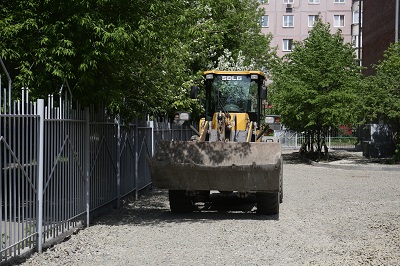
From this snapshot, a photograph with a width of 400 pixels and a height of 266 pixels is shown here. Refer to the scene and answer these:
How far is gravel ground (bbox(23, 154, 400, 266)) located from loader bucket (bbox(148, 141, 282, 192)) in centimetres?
70

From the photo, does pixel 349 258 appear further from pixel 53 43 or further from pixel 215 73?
pixel 215 73

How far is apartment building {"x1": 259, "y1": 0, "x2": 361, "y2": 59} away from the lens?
77.0 metres

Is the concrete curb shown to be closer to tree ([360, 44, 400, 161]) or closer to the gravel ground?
tree ([360, 44, 400, 161])

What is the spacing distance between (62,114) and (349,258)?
4.74 meters

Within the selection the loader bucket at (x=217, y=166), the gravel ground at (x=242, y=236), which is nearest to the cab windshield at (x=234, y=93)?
the gravel ground at (x=242, y=236)

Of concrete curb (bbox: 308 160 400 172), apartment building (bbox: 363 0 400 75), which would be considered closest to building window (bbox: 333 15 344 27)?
apartment building (bbox: 363 0 400 75)

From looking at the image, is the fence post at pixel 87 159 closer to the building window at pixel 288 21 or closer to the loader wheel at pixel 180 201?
the loader wheel at pixel 180 201

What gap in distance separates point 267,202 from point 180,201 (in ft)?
5.99

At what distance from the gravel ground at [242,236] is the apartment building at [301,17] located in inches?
2425

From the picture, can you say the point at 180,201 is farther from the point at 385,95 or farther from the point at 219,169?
the point at 385,95

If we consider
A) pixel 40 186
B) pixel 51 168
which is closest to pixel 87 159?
pixel 51 168

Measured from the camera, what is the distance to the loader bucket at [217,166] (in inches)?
507

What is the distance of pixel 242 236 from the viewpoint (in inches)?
445

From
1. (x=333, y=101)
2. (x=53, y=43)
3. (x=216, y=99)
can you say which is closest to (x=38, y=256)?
(x=53, y=43)
